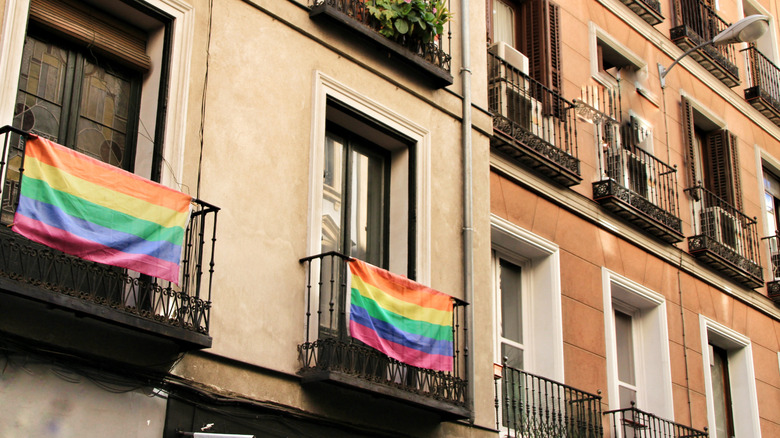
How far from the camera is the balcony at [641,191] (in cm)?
1758

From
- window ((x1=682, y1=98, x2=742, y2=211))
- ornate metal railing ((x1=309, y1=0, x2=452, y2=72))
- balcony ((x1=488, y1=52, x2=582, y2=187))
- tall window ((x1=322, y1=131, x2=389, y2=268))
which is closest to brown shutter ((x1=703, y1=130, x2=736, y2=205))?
window ((x1=682, y1=98, x2=742, y2=211))

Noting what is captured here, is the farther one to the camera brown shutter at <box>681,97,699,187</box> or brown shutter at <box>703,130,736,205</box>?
brown shutter at <box>703,130,736,205</box>

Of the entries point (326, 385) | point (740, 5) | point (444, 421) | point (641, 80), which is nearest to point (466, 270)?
point (444, 421)

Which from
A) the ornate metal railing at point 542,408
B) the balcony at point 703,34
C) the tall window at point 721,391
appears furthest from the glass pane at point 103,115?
the balcony at point 703,34

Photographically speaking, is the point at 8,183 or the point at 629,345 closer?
the point at 8,183

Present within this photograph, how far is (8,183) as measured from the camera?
9500 mm

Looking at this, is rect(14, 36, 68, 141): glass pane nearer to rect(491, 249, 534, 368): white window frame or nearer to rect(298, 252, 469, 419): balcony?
rect(298, 252, 469, 419): balcony

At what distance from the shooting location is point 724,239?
20.6 metres

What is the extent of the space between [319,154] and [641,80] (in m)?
9.61

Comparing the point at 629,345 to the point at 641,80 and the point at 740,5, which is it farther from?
the point at 740,5

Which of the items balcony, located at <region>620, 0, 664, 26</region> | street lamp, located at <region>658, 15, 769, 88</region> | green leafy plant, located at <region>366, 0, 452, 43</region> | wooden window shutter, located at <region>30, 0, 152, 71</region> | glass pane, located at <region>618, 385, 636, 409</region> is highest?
balcony, located at <region>620, 0, 664, 26</region>

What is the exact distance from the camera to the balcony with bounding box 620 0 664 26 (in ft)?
65.8

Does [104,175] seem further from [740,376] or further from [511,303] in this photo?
[740,376]

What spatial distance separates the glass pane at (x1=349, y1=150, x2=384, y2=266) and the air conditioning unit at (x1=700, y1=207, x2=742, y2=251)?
27.4 ft
